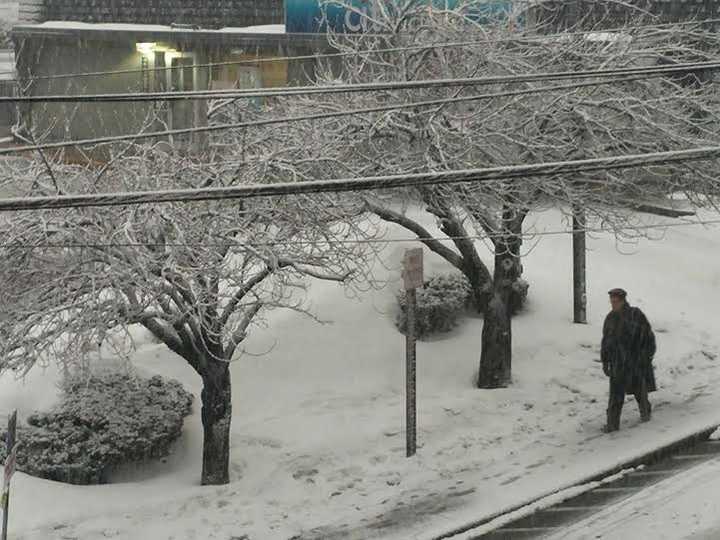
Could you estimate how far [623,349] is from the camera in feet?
41.9

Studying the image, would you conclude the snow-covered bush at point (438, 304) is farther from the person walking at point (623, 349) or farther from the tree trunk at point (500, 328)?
the person walking at point (623, 349)

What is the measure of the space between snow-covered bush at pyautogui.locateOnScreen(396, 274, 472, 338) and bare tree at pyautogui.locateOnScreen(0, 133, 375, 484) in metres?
3.34

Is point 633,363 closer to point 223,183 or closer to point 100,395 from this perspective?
point 223,183

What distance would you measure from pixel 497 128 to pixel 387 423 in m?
3.67

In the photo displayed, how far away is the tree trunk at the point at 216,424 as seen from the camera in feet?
40.5

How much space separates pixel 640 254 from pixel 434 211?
6.59 m

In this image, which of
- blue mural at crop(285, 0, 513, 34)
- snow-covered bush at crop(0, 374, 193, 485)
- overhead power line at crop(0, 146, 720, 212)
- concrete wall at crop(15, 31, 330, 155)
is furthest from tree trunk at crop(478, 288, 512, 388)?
concrete wall at crop(15, 31, 330, 155)

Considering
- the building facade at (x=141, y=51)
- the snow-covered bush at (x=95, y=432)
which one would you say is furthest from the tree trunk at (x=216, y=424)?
the building facade at (x=141, y=51)

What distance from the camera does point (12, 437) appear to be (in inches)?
397

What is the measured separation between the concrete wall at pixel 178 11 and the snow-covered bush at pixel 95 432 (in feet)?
48.0

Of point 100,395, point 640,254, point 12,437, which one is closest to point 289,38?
point 640,254

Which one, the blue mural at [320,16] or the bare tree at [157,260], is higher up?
the blue mural at [320,16]

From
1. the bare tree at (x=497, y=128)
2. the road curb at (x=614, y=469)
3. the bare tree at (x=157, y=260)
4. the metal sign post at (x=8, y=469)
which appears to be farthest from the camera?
the bare tree at (x=497, y=128)

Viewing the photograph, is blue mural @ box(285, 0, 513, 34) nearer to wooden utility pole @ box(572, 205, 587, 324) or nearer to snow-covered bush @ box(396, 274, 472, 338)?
wooden utility pole @ box(572, 205, 587, 324)
